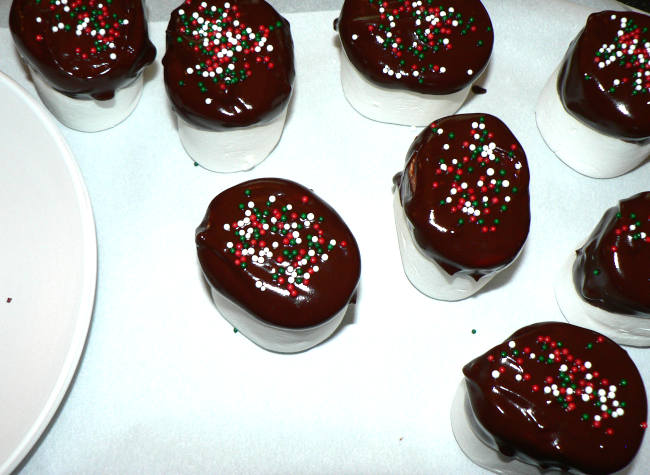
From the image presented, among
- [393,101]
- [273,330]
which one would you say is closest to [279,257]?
[273,330]

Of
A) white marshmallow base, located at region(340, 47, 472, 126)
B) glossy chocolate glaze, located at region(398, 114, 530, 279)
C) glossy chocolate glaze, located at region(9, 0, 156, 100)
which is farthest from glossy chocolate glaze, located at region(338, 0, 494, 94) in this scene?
glossy chocolate glaze, located at region(9, 0, 156, 100)

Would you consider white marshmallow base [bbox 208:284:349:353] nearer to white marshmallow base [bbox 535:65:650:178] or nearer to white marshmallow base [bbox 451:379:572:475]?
white marshmallow base [bbox 451:379:572:475]

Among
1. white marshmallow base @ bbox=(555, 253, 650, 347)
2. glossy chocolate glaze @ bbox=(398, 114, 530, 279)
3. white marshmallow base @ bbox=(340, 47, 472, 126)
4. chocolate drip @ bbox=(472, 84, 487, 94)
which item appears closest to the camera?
glossy chocolate glaze @ bbox=(398, 114, 530, 279)

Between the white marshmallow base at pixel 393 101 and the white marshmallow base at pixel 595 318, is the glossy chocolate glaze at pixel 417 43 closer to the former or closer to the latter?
the white marshmallow base at pixel 393 101

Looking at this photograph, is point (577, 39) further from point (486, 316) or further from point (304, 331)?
point (304, 331)

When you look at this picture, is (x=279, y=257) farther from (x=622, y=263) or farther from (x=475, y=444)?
(x=622, y=263)

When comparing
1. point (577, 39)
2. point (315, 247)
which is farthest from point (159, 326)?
point (577, 39)
